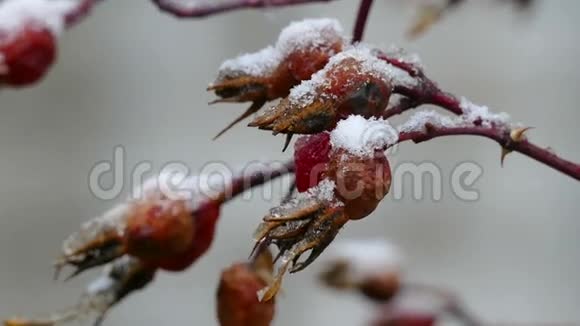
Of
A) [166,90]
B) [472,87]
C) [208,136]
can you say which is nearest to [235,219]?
[208,136]

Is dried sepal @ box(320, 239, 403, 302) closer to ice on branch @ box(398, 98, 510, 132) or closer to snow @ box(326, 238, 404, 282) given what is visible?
snow @ box(326, 238, 404, 282)

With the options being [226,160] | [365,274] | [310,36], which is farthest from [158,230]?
[226,160]

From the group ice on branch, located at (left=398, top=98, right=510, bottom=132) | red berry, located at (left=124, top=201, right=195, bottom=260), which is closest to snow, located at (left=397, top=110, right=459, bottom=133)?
ice on branch, located at (left=398, top=98, right=510, bottom=132)

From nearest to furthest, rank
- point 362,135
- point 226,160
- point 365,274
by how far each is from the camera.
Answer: point 362,135 < point 365,274 < point 226,160

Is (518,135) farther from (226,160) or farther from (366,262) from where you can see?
(226,160)

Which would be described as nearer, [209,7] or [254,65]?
[254,65]

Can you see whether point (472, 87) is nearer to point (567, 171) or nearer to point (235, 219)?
point (235, 219)
